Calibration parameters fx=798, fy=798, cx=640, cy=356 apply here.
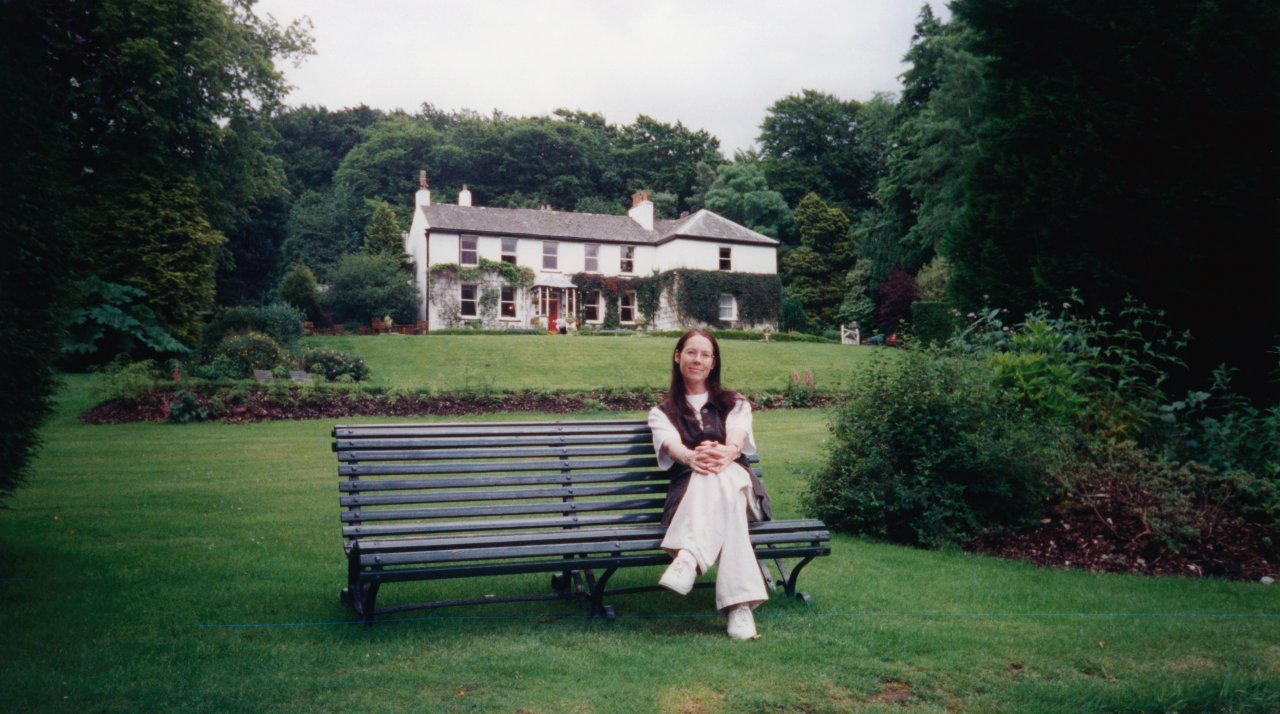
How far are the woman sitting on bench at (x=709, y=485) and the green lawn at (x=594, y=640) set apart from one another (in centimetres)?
27

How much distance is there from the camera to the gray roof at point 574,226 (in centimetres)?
3812

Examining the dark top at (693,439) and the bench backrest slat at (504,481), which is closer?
the bench backrest slat at (504,481)

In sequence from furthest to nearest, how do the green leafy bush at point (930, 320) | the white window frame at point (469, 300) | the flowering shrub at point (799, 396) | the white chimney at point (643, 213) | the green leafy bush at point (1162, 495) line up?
the white chimney at point (643, 213) → the white window frame at point (469, 300) → the green leafy bush at point (930, 320) → the flowering shrub at point (799, 396) → the green leafy bush at point (1162, 495)

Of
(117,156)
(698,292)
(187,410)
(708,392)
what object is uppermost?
(117,156)

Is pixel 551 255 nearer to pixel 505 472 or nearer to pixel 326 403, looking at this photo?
pixel 326 403

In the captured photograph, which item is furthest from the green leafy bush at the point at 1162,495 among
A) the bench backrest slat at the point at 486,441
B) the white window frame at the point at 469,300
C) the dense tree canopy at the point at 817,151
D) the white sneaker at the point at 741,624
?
the dense tree canopy at the point at 817,151

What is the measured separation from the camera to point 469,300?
37.6 meters

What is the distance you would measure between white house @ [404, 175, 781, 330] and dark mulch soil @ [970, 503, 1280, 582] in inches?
1270

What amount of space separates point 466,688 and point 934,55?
120 feet

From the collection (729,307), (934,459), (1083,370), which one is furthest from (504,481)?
(729,307)

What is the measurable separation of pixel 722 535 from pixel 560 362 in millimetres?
17512

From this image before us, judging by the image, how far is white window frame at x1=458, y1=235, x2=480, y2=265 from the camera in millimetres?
37500

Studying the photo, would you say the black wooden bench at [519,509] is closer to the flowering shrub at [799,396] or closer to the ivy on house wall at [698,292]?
the flowering shrub at [799,396]

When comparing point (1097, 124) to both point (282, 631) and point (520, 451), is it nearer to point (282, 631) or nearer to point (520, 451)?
point (520, 451)
